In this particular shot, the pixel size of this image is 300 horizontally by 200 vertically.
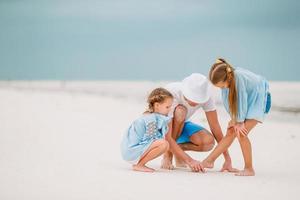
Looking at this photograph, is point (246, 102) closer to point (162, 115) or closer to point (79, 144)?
point (162, 115)

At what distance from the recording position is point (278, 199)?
13.9 feet

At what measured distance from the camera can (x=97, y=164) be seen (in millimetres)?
5738

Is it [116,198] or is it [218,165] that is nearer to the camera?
[116,198]

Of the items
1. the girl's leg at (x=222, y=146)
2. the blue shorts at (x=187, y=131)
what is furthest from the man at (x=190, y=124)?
the girl's leg at (x=222, y=146)

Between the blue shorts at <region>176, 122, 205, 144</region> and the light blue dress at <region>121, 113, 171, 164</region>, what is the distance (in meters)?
0.48

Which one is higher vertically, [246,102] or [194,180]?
[246,102]

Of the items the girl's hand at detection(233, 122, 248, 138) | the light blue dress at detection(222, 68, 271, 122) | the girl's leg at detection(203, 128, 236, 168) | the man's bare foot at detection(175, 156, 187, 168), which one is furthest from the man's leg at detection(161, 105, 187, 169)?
the girl's hand at detection(233, 122, 248, 138)

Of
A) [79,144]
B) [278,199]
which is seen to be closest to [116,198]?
[278,199]

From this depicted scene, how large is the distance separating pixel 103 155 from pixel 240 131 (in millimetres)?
2013

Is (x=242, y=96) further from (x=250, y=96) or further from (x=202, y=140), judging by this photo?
(x=202, y=140)

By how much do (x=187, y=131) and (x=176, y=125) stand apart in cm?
22

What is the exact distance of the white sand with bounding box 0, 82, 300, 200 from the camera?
4320 millimetres

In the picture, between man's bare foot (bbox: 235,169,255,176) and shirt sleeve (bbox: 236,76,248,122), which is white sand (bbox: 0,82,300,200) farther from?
shirt sleeve (bbox: 236,76,248,122)

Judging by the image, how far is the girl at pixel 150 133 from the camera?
5168 mm
